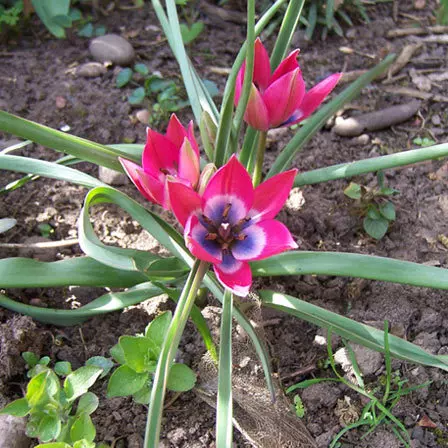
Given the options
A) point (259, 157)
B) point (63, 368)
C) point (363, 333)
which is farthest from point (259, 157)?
point (63, 368)

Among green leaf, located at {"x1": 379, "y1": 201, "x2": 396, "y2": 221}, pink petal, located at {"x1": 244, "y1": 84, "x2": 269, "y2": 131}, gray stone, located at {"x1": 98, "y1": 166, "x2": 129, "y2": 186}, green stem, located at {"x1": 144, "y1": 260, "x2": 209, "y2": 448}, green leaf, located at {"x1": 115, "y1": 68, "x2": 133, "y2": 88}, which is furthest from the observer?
green leaf, located at {"x1": 115, "y1": 68, "x2": 133, "y2": 88}

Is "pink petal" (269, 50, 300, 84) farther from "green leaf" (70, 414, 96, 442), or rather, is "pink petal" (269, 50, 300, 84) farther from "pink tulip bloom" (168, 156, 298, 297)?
"green leaf" (70, 414, 96, 442)

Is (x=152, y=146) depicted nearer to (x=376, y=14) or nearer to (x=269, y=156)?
(x=269, y=156)

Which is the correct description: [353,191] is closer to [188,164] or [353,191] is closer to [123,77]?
[188,164]

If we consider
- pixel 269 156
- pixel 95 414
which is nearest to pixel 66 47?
pixel 269 156

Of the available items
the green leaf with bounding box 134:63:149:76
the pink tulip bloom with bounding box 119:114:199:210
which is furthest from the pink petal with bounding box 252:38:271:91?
the green leaf with bounding box 134:63:149:76

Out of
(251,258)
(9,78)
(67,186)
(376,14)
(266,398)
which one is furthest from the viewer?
(376,14)

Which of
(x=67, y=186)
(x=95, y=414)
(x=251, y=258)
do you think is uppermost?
(x=251, y=258)

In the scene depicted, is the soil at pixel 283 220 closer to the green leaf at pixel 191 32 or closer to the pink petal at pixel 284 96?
the green leaf at pixel 191 32
